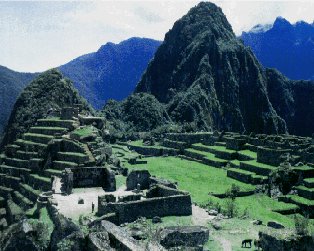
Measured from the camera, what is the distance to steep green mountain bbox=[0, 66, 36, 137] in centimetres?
9428

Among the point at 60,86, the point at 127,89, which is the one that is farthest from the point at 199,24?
the point at 60,86

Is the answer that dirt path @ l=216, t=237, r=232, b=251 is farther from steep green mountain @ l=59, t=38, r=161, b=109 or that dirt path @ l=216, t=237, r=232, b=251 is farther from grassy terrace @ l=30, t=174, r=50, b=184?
steep green mountain @ l=59, t=38, r=161, b=109

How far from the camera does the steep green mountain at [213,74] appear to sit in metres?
140

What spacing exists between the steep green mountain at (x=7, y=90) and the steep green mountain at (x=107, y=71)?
4599 centimetres

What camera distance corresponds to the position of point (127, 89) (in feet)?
611

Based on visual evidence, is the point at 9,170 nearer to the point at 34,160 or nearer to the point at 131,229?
the point at 34,160

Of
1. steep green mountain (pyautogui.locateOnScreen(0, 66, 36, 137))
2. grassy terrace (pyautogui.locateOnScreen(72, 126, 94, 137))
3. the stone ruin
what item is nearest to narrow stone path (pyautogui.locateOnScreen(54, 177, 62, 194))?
the stone ruin

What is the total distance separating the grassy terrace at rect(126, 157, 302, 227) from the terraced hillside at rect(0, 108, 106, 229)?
8.01 metres

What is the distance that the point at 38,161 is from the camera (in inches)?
1709

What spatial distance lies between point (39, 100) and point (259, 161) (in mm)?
39870

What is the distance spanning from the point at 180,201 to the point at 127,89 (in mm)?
165286

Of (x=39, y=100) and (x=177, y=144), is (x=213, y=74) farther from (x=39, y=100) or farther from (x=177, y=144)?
(x=177, y=144)

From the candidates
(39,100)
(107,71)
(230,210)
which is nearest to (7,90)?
(39,100)

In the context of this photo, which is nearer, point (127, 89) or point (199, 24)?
point (199, 24)
